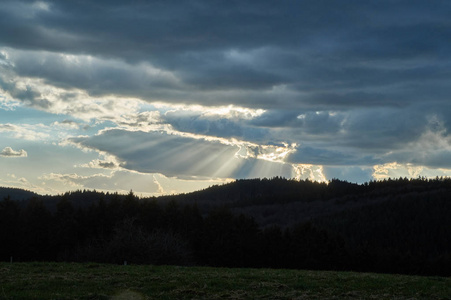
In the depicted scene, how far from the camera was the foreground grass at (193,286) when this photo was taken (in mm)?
20391

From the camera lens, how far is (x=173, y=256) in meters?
54.5

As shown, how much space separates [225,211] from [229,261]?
9.70 meters

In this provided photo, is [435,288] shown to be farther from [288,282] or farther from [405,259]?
[405,259]

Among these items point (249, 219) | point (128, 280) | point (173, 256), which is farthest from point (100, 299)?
point (249, 219)

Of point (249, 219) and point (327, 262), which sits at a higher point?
point (249, 219)

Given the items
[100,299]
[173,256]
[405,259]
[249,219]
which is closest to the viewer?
[100,299]

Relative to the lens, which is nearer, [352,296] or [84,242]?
[352,296]

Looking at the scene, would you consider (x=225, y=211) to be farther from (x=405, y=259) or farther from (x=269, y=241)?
(x=405, y=259)

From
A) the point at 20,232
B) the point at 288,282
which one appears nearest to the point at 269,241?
the point at 20,232

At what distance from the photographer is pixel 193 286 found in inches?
889

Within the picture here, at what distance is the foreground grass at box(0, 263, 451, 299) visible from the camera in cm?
→ 2039

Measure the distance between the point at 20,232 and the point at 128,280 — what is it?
57058 millimetres

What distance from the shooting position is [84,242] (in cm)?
7394

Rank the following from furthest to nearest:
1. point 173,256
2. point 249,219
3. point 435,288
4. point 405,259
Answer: point 249,219
point 405,259
point 173,256
point 435,288
